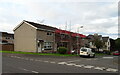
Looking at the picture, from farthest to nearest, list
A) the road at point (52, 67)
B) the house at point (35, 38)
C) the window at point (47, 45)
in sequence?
the window at point (47, 45) < the house at point (35, 38) < the road at point (52, 67)

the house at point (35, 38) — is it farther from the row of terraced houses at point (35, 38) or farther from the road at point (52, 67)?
the road at point (52, 67)

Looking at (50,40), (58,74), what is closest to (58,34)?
(50,40)

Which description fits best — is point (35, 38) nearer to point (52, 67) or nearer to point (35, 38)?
point (35, 38)

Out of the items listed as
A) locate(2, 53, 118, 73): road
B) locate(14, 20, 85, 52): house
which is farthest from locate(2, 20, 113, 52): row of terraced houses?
locate(2, 53, 118, 73): road

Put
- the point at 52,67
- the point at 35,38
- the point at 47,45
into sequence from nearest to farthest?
the point at 52,67 → the point at 35,38 → the point at 47,45

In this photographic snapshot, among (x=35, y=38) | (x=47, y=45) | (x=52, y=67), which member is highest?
(x=35, y=38)

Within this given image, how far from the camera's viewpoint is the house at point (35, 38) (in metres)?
28.9

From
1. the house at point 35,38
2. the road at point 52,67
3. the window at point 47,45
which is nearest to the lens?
the road at point 52,67

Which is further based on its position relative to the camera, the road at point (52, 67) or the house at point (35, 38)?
the house at point (35, 38)

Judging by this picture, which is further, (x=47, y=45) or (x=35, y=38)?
(x=47, y=45)

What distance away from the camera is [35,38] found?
28.5 meters

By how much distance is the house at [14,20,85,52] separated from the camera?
2892cm

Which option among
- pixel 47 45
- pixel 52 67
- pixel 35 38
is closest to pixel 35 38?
pixel 35 38

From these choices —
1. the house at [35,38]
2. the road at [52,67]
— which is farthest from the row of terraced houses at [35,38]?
the road at [52,67]
